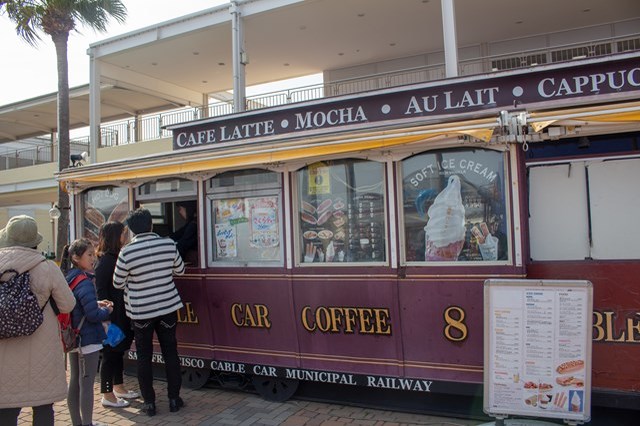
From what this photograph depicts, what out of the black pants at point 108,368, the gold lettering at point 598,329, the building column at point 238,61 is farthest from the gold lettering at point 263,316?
the building column at point 238,61

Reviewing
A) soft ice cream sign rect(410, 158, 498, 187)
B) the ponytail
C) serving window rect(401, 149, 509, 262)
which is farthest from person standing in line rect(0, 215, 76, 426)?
soft ice cream sign rect(410, 158, 498, 187)

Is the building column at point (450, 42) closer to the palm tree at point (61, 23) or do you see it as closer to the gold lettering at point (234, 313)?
the gold lettering at point (234, 313)

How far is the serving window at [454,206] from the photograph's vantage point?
14.6 ft

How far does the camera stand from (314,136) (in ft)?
15.6

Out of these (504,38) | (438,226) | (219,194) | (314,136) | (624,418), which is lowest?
(624,418)

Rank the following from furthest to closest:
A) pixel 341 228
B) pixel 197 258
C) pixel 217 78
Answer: pixel 217 78 → pixel 197 258 → pixel 341 228

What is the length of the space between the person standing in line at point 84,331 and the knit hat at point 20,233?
655mm

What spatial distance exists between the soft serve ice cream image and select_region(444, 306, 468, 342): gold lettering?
1.51 feet

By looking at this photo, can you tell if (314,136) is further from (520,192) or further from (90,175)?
(90,175)

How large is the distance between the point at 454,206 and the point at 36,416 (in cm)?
361

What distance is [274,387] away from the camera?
5328 millimetres

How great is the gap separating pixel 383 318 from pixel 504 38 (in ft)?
29.8

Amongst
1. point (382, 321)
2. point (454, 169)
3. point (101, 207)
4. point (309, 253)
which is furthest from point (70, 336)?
point (454, 169)

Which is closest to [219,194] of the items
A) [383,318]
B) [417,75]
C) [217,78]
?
[383,318]
